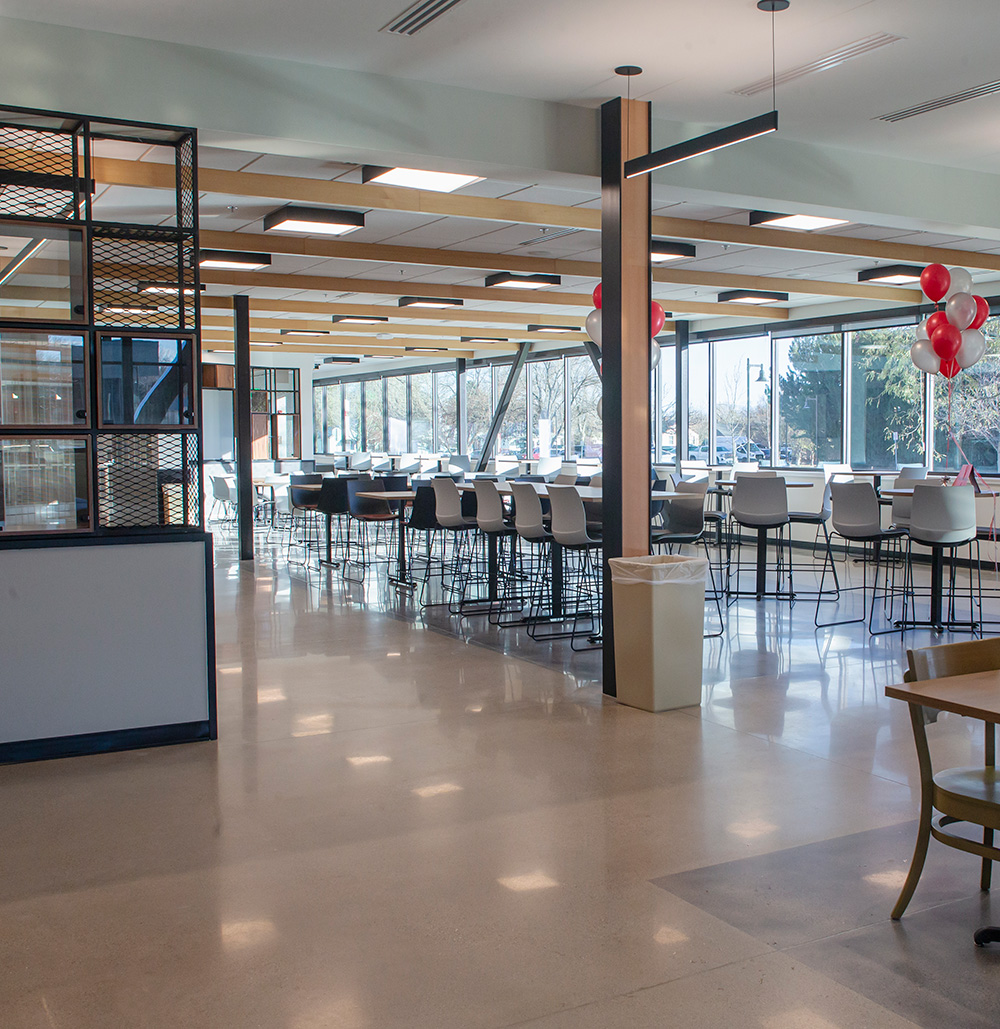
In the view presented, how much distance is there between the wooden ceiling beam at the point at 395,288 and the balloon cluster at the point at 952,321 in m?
4.40

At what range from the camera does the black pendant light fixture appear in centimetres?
413

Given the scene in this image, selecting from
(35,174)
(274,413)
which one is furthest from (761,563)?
(274,413)

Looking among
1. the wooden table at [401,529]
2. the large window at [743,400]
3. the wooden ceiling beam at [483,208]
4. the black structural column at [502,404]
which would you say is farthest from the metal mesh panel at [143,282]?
the black structural column at [502,404]

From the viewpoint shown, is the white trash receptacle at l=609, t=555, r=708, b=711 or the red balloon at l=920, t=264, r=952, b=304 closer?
the white trash receptacle at l=609, t=555, r=708, b=711

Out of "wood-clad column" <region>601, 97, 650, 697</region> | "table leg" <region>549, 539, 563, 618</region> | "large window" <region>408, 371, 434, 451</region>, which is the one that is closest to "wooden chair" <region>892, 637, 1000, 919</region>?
"wood-clad column" <region>601, 97, 650, 697</region>

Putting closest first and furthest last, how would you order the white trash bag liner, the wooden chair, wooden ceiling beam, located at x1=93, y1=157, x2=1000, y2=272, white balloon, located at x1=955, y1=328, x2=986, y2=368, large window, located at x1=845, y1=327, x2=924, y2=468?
the wooden chair, the white trash bag liner, wooden ceiling beam, located at x1=93, y1=157, x2=1000, y2=272, white balloon, located at x1=955, y1=328, x2=986, y2=368, large window, located at x1=845, y1=327, x2=924, y2=468

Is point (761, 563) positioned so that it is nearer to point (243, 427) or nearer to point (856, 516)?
point (856, 516)

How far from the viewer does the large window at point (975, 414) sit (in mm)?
10867

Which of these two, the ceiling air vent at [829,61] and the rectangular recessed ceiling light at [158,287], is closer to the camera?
the ceiling air vent at [829,61]

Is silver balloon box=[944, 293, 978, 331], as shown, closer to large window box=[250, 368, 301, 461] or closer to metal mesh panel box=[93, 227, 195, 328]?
metal mesh panel box=[93, 227, 195, 328]

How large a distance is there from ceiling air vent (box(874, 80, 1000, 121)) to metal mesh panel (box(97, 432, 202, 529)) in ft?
13.8

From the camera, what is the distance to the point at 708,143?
4391mm

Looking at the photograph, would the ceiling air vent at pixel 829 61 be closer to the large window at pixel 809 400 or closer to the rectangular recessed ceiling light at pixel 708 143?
the rectangular recessed ceiling light at pixel 708 143

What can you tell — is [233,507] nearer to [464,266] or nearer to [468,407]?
[468,407]
